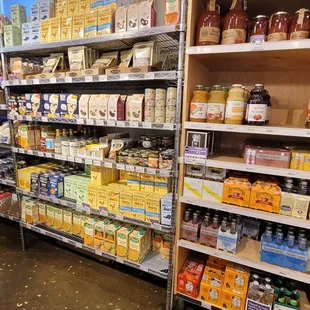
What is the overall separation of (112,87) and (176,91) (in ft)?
3.09

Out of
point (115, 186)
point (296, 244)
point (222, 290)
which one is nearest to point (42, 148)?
point (115, 186)

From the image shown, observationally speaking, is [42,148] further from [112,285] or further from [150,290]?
[150,290]

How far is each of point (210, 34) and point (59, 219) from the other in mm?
2014

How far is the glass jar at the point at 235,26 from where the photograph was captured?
1250mm

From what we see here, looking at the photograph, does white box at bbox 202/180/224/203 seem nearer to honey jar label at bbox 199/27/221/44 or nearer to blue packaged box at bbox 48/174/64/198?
honey jar label at bbox 199/27/221/44

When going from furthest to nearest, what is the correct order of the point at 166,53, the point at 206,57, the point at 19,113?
the point at 19,113 → the point at 166,53 → the point at 206,57

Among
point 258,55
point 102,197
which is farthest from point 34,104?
point 258,55

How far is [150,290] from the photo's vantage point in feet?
6.24

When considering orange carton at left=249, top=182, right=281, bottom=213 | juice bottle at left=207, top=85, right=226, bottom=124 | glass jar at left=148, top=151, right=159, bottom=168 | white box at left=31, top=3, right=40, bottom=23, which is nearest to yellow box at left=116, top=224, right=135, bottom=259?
glass jar at left=148, top=151, right=159, bottom=168

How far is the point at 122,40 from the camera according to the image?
5.61ft

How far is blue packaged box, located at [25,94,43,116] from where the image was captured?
2.04 metres

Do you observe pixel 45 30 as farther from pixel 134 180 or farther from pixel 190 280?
pixel 190 280

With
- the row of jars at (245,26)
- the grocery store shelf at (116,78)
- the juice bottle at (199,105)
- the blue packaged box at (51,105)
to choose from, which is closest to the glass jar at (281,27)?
the row of jars at (245,26)

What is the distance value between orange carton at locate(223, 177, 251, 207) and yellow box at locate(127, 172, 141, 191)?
68cm
